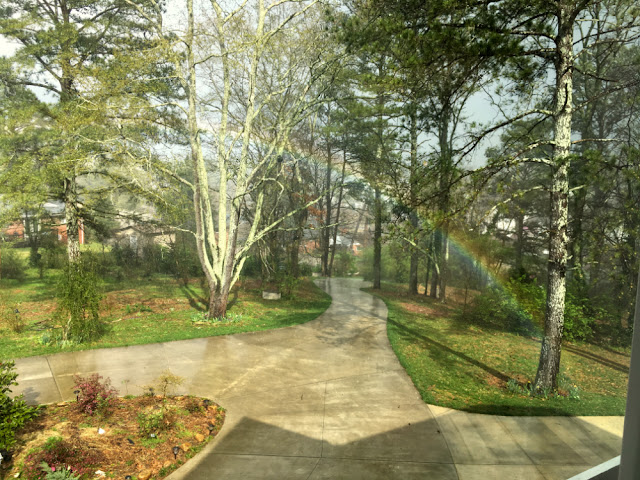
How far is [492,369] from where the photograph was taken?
5957 millimetres

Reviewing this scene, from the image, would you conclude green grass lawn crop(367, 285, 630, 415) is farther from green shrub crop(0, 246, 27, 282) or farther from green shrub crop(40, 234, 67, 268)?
green shrub crop(0, 246, 27, 282)

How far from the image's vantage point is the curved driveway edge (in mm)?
3195

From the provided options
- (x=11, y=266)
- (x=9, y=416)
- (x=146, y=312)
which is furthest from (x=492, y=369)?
(x=11, y=266)

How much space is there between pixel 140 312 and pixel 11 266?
8.07 meters

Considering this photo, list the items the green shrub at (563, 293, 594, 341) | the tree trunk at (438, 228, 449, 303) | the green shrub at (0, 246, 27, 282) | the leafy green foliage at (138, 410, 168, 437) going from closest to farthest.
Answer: the leafy green foliage at (138, 410, 168, 437)
the green shrub at (563, 293, 594, 341)
the tree trunk at (438, 228, 449, 303)
the green shrub at (0, 246, 27, 282)

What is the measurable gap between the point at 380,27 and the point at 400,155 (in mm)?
7142

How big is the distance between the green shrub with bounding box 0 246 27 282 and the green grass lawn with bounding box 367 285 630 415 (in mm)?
13619

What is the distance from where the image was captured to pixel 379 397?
4668 mm

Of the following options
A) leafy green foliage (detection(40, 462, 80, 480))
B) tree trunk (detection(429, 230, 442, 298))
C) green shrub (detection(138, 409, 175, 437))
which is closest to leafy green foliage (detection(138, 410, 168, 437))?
green shrub (detection(138, 409, 175, 437))

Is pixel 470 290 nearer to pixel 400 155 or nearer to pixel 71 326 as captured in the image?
pixel 400 155

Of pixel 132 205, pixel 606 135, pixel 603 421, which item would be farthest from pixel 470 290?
pixel 132 205

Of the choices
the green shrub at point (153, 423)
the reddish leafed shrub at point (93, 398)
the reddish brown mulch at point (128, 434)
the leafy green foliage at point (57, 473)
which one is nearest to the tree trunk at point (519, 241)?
the reddish brown mulch at point (128, 434)

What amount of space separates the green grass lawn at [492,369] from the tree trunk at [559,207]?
37cm

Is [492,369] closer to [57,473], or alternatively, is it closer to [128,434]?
[128,434]
